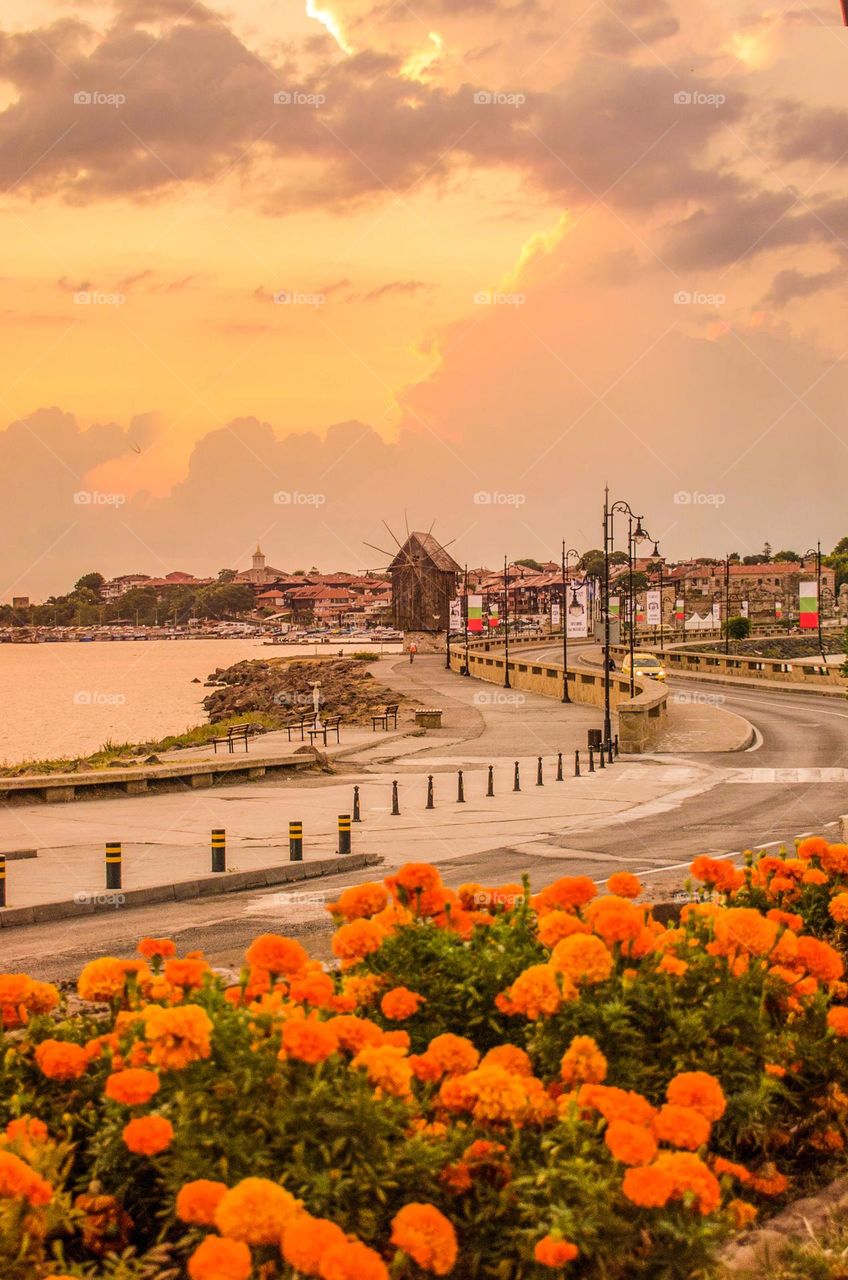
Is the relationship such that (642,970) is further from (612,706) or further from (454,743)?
(612,706)

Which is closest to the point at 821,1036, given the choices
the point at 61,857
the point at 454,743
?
the point at 61,857

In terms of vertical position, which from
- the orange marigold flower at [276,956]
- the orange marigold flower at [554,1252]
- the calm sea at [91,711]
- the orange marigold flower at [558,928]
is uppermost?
the orange marigold flower at [276,956]

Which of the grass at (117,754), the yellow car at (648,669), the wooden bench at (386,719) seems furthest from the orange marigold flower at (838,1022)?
the yellow car at (648,669)

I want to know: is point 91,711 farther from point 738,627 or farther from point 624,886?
point 624,886

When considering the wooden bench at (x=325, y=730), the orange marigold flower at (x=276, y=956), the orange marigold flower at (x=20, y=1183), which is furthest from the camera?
the wooden bench at (x=325, y=730)

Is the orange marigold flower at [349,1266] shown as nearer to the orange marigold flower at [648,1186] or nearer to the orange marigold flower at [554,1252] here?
the orange marigold flower at [554,1252]

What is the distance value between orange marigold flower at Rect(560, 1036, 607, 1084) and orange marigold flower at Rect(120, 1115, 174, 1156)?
1.52 meters

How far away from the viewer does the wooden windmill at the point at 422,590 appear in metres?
133

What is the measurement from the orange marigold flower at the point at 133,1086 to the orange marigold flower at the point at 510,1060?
4.30 ft

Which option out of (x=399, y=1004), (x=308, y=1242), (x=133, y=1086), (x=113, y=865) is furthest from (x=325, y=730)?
(x=308, y=1242)

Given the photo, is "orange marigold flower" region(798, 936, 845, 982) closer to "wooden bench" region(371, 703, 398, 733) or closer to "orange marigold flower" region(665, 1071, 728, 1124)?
"orange marigold flower" region(665, 1071, 728, 1124)

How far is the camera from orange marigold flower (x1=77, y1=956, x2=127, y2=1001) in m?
5.74

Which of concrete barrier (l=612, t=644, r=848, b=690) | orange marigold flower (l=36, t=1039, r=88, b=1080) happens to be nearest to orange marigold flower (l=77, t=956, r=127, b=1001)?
orange marigold flower (l=36, t=1039, r=88, b=1080)

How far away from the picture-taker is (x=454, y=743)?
43469 mm
